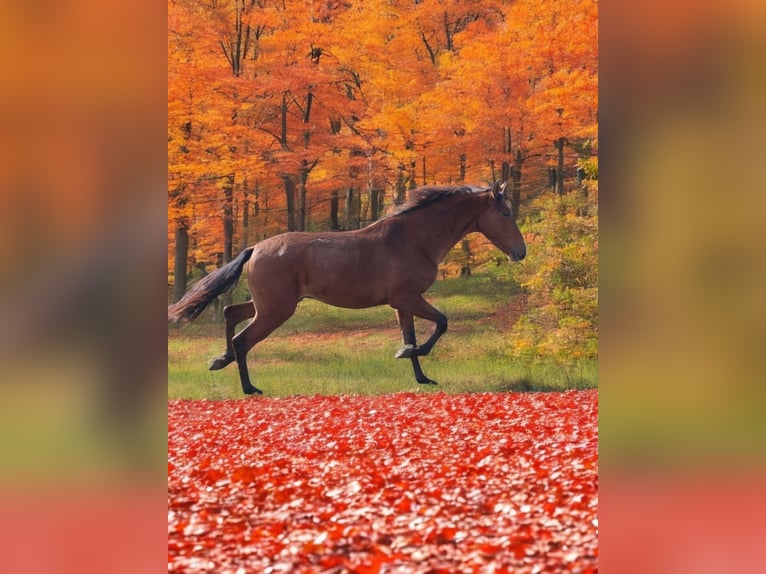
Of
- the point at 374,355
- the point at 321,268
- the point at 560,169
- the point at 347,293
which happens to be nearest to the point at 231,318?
the point at 321,268

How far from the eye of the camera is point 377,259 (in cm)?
1002

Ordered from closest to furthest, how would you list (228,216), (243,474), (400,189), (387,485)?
(387,485)
(243,474)
(228,216)
(400,189)

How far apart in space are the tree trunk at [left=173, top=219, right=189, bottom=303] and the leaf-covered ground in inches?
122

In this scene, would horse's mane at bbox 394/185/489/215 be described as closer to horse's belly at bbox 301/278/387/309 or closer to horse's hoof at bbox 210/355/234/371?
horse's belly at bbox 301/278/387/309

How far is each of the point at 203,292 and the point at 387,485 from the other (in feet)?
13.6

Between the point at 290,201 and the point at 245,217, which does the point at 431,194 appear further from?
the point at 245,217

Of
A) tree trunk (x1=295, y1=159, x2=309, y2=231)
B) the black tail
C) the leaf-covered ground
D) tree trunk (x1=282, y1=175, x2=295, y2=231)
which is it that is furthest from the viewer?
tree trunk (x1=282, y1=175, x2=295, y2=231)

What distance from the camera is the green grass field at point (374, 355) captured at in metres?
11.4

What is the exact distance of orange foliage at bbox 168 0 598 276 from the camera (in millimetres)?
12969

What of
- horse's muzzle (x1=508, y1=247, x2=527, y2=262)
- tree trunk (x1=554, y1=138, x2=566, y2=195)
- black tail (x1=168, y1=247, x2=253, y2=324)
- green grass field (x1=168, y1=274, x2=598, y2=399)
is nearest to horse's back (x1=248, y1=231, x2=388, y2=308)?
black tail (x1=168, y1=247, x2=253, y2=324)

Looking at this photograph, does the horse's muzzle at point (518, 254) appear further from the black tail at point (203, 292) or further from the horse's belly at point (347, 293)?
the black tail at point (203, 292)

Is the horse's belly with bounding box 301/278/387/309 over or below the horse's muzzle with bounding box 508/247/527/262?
below
